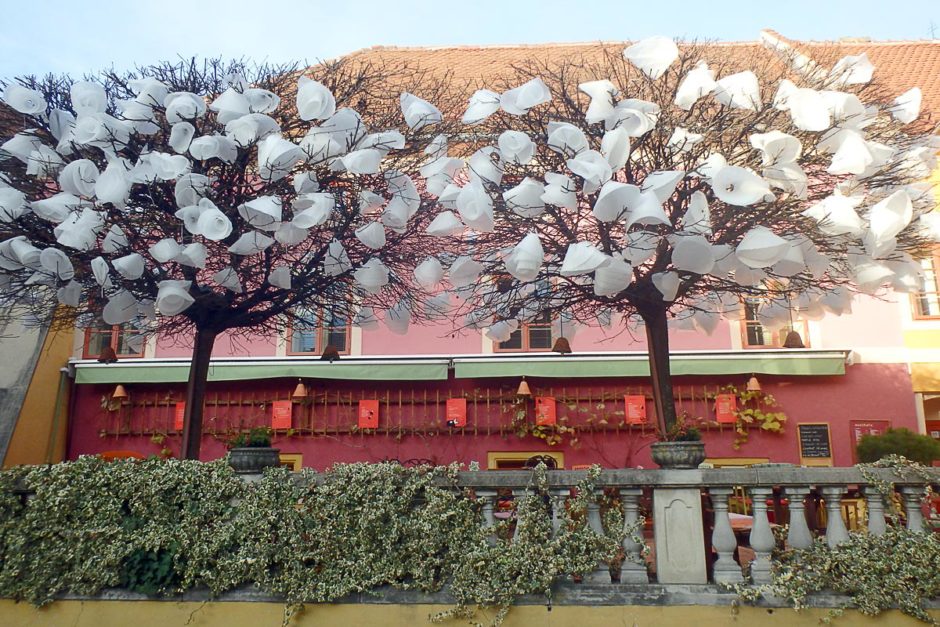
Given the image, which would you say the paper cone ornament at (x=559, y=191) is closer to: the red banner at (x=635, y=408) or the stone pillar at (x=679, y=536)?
the stone pillar at (x=679, y=536)

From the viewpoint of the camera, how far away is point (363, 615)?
5.76m

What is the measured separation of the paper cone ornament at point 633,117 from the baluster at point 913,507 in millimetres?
3358

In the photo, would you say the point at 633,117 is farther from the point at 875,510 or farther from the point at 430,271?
the point at 875,510

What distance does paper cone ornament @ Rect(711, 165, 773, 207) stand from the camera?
570 cm

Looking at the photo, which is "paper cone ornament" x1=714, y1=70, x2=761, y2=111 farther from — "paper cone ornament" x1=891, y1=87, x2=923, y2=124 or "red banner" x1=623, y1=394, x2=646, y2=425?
"red banner" x1=623, y1=394, x2=646, y2=425

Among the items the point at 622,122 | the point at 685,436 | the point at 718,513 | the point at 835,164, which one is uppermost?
the point at 622,122

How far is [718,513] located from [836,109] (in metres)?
3.37

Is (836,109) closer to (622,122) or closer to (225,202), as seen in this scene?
(622,122)

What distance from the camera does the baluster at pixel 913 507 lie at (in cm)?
554

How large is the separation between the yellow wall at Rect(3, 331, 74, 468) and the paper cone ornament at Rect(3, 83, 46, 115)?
705 centimetres

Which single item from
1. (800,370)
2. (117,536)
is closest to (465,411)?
(800,370)

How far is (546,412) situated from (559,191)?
22.9 ft

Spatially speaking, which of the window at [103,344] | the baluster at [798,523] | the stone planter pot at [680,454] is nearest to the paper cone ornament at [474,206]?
A: the stone planter pot at [680,454]

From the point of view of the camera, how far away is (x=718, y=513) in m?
5.74
